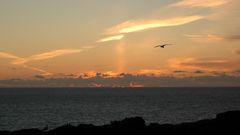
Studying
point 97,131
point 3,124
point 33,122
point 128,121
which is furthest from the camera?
point 33,122

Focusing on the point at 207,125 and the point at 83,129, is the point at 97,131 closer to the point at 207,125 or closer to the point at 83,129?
the point at 83,129

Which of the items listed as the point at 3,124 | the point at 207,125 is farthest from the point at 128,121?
the point at 3,124

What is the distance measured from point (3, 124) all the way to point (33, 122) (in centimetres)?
838

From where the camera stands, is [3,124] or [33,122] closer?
[3,124]

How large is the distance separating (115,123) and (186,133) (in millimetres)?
5328

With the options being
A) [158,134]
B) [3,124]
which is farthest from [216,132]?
[3,124]

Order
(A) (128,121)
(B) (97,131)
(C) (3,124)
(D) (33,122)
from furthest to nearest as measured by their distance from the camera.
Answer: (D) (33,122) → (C) (3,124) → (A) (128,121) → (B) (97,131)

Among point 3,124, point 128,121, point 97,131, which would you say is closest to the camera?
point 97,131

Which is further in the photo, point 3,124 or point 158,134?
point 3,124

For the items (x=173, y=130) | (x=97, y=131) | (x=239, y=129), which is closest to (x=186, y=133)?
(x=173, y=130)

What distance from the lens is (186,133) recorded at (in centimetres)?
3666

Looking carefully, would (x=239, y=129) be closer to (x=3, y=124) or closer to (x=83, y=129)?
(x=83, y=129)

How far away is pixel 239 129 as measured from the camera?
118 ft

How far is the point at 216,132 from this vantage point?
3594 centimetres
